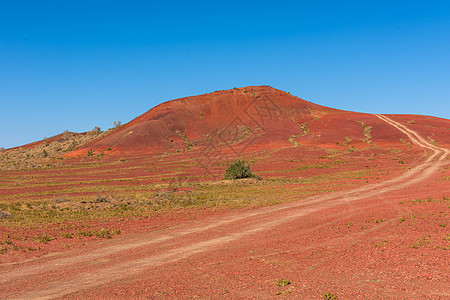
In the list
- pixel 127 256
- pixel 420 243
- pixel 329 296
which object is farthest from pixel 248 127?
pixel 329 296

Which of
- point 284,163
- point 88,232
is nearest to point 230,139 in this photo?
point 284,163

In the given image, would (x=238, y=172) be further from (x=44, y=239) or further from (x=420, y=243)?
(x=420, y=243)

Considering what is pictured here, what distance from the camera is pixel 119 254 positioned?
12289 millimetres

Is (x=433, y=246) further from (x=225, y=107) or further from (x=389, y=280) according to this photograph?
(x=225, y=107)

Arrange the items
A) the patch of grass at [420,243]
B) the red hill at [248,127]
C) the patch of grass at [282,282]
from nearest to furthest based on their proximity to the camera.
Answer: the patch of grass at [282,282] → the patch of grass at [420,243] → the red hill at [248,127]

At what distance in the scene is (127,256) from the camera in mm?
11969

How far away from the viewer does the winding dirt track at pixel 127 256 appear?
922cm

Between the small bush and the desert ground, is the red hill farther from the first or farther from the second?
the desert ground

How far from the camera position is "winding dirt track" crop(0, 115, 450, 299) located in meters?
9.22

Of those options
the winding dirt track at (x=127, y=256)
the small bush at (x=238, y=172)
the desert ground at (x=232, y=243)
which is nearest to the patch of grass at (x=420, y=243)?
the desert ground at (x=232, y=243)

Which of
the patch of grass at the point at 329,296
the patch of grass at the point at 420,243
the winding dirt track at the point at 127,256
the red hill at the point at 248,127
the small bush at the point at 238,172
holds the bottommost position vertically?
the patch of grass at the point at 420,243

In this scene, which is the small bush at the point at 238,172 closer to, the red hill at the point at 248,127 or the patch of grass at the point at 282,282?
→ the patch of grass at the point at 282,282

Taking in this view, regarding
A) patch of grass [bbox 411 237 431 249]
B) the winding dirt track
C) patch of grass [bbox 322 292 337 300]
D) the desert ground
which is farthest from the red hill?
patch of grass [bbox 322 292 337 300]

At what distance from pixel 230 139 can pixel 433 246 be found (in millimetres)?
83270
